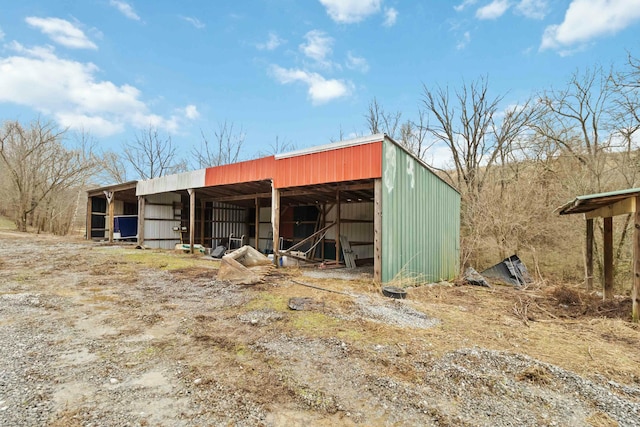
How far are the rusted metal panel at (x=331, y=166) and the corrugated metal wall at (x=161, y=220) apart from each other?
28.4 ft

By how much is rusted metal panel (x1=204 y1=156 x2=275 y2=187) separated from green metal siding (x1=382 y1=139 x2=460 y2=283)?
356cm

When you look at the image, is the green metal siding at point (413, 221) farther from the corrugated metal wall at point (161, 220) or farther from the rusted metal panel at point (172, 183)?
the corrugated metal wall at point (161, 220)

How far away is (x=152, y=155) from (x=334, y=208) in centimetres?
2468

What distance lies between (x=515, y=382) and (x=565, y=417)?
46 cm

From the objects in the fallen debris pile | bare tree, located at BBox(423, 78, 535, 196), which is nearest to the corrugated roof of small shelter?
the fallen debris pile

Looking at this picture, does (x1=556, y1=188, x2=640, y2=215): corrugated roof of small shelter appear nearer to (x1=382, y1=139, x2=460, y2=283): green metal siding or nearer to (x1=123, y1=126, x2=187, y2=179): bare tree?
(x1=382, y1=139, x2=460, y2=283): green metal siding

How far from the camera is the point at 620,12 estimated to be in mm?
9703

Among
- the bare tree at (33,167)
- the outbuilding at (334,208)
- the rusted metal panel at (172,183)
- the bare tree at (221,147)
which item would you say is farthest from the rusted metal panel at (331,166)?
the bare tree at (33,167)

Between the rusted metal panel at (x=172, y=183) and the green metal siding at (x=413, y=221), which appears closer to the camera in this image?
the green metal siding at (x=413, y=221)

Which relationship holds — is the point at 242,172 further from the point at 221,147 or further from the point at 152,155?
the point at 152,155

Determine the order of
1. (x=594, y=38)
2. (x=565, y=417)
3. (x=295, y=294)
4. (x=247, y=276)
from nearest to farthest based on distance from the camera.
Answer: (x=565, y=417)
(x=295, y=294)
(x=247, y=276)
(x=594, y=38)

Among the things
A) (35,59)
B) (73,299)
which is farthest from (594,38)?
(35,59)

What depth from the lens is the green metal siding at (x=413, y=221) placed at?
259 inches

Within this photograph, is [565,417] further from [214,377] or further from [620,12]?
[620,12]
